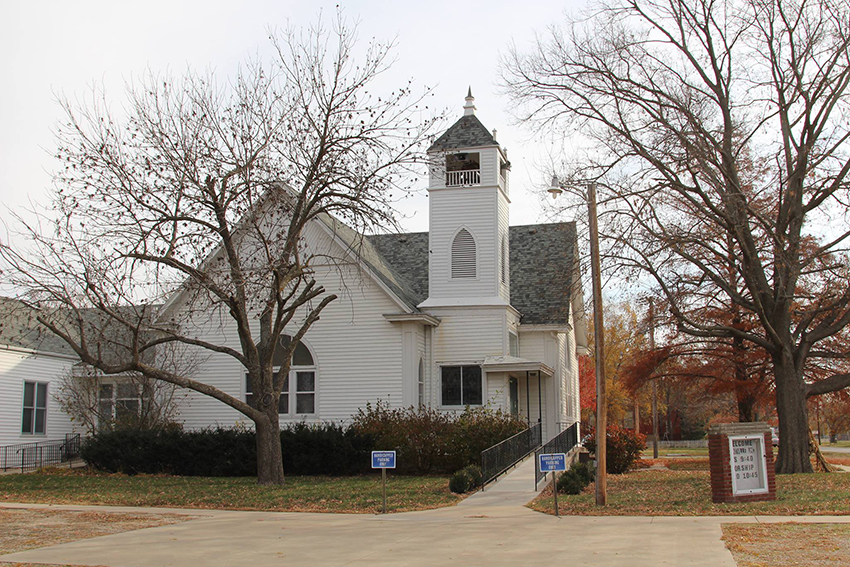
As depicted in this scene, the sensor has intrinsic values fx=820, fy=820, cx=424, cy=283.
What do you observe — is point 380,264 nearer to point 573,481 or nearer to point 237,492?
point 237,492

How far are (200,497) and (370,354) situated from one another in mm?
9607

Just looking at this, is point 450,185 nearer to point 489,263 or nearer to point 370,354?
point 489,263

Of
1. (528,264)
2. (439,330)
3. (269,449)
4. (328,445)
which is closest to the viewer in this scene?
(269,449)

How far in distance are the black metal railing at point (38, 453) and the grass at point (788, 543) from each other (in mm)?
25806

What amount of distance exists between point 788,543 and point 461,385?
1743 centimetres

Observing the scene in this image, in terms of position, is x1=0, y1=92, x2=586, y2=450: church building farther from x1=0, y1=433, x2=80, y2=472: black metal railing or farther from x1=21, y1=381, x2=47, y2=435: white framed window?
x1=21, y1=381, x2=47, y2=435: white framed window

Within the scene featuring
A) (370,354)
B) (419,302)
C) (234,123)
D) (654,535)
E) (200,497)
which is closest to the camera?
(654,535)

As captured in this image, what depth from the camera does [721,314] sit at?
100 feet

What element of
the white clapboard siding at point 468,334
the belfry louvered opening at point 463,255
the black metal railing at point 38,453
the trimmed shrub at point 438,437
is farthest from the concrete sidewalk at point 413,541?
the black metal railing at point 38,453

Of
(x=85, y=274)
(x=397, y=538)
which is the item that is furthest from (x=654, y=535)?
(x=85, y=274)

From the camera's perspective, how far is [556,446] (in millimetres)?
22453

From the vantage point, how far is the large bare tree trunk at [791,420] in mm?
23000

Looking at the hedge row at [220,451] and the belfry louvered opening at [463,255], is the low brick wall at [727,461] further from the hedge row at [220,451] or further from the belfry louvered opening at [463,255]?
the belfry louvered opening at [463,255]

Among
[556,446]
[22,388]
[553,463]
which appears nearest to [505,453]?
[556,446]
